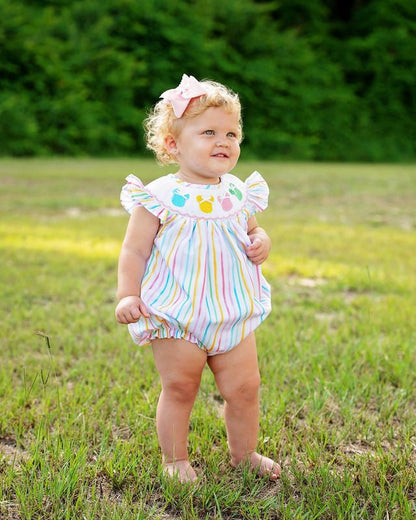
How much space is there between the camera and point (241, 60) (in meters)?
20.8

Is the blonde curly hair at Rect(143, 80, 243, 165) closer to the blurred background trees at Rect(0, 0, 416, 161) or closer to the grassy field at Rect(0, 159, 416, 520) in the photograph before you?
the grassy field at Rect(0, 159, 416, 520)

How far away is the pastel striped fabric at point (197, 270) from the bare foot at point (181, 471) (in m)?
0.30

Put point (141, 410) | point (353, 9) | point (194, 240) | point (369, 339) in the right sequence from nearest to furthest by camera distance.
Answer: point (194, 240), point (141, 410), point (369, 339), point (353, 9)

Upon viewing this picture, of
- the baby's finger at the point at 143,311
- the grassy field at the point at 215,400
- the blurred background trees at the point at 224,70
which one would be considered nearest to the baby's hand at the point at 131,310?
the baby's finger at the point at 143,311

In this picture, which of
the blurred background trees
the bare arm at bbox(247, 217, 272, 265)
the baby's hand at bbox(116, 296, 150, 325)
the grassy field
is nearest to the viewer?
the grassy field

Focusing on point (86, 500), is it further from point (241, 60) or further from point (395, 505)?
point (241, 60)

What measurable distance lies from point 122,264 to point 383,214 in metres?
5.77

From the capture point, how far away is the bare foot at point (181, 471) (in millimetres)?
1658

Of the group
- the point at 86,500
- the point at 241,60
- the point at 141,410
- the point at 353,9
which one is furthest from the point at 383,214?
the point at 353,9

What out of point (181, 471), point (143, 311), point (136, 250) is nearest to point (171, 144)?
point (136, 250)

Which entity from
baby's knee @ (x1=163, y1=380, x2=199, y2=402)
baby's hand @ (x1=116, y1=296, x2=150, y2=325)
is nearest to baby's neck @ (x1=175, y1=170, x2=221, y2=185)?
baby's hand @ (x1=116, y1=296, x2=150, y2=325)

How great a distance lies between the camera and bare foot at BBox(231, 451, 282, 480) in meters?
1.72

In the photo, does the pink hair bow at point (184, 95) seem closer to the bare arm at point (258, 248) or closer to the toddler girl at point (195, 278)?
the toddler girl at point (195, 278)

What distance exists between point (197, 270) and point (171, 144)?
0.38 m
